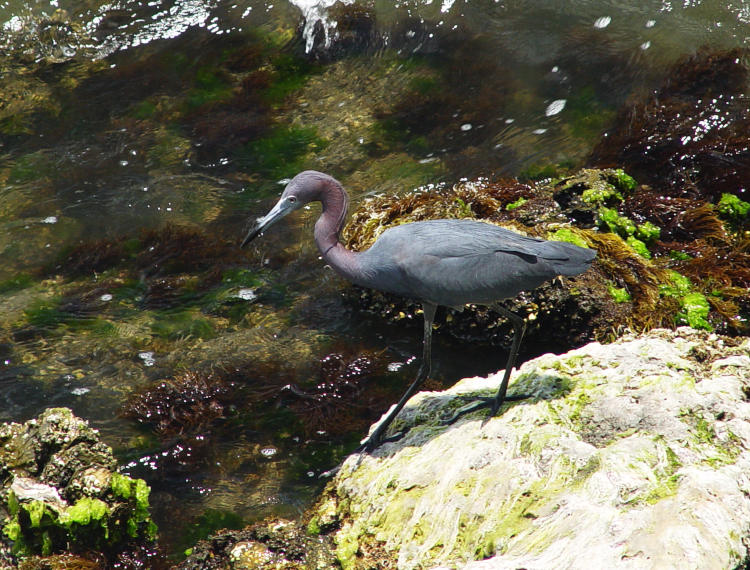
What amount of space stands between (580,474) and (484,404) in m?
1.01

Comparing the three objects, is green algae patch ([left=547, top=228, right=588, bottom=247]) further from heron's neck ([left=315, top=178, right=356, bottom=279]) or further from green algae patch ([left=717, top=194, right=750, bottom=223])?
heron's neck ([left=315, top=178, right=356, bottom=279])

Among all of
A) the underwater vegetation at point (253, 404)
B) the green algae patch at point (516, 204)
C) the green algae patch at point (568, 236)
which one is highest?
the green algae patch at point (516, 204)

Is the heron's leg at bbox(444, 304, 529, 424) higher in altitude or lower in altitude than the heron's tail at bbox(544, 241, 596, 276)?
lower

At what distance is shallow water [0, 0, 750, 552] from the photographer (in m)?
5.88

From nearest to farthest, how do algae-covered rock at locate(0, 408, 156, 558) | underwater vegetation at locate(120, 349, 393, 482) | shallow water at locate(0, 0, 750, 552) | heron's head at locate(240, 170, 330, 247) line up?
algae-covered rock at locate(0, 408, 156, 558), heron's head at locate(240, 170, 330, 247), underwater vegetation at locate(120, 349, 393, 482), shallow water at locate(0, 0, 750, 552)

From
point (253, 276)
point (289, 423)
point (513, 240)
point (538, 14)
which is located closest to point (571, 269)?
point (513, 240)

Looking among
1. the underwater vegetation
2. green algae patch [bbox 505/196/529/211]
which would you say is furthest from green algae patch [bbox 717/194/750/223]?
the underwater vegetation

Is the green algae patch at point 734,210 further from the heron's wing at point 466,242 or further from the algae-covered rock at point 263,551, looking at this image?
the algae-covered rock at point 263,551

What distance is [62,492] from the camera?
432 centimetres

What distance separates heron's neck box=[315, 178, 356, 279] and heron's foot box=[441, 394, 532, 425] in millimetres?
1101

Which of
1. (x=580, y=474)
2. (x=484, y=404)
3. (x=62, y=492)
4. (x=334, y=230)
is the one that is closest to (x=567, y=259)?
(x=484, y=404)

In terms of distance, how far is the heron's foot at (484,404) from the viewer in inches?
173

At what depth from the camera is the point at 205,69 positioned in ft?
34.0

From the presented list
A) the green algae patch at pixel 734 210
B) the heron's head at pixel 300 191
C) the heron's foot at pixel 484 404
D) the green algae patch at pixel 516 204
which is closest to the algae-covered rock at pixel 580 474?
the heron's foot at pixel 484 404
